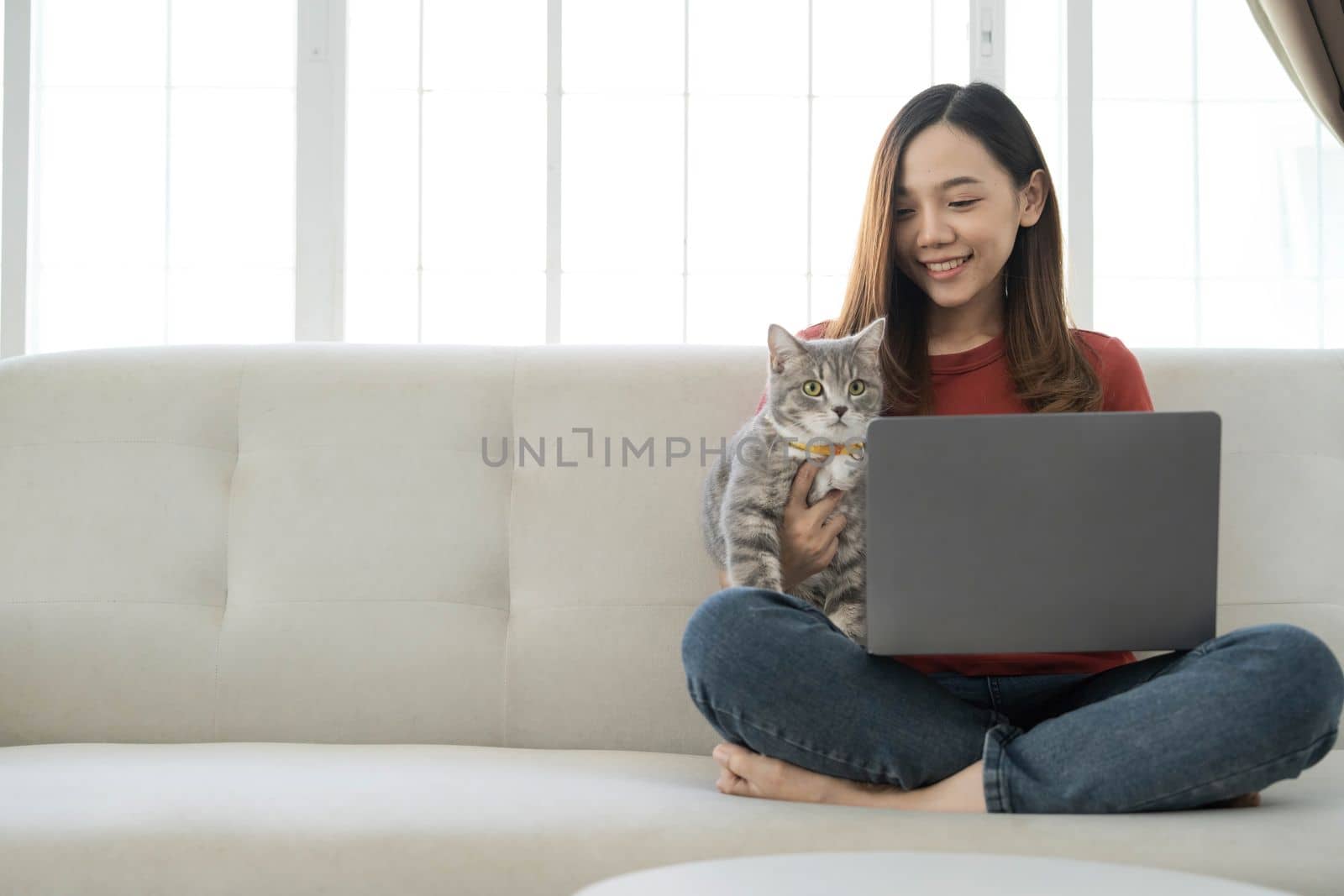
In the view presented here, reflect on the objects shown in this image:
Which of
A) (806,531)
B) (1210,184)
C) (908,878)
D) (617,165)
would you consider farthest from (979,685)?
(1210,184)

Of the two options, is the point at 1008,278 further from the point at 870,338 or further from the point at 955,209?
the point at 870,338

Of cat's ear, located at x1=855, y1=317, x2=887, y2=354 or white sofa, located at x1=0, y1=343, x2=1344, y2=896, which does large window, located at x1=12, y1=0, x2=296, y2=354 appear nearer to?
white sofa, located at x1=0, y1=343, x2=1344, y2=896

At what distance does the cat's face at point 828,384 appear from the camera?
5.42ft

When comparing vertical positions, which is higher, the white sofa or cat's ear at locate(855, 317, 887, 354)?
cat's ear at locate(855, 317, 887, 354)

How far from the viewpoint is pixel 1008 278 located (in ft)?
6.23

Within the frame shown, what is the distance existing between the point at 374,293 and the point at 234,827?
66.7 inches

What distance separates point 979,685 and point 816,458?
1.33 feet

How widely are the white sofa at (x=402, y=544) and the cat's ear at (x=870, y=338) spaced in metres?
0.30

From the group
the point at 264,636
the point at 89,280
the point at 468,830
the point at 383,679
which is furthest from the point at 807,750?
the point at 89,280

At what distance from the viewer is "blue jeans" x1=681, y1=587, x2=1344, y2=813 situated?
1.17 m

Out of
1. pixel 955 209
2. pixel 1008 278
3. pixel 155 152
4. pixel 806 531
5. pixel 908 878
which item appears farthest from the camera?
pixel 155 152

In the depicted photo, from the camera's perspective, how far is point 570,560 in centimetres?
184

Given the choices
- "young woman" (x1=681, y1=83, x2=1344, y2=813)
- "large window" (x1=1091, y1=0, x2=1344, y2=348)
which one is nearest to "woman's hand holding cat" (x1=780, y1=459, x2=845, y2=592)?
"young woman" (x1=681, y1=83, x2=1344, y2=813)

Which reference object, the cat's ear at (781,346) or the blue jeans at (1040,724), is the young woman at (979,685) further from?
the cat's ear at (781,346)
